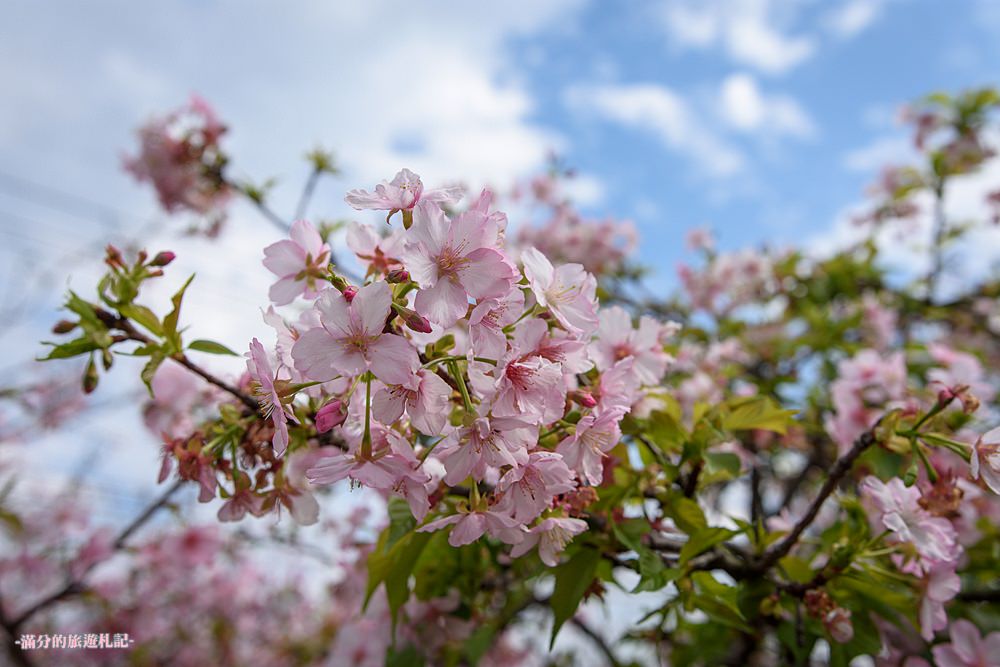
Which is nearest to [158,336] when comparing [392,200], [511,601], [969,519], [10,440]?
[392,200]

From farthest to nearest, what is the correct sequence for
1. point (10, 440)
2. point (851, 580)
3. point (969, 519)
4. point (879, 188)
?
point (10, 440)
point (879, 188)
point (969, 519)
point (851, 580)

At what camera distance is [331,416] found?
80cm

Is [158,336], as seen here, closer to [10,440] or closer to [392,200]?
[392,200]

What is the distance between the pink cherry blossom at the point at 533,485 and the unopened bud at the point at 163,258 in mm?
→ 691

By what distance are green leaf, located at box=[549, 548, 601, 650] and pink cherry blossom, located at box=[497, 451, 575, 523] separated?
283 millimetres

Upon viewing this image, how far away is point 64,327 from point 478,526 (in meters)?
0.76

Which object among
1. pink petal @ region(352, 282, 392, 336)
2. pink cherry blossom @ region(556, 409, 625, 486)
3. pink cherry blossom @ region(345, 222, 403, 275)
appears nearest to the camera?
pink petal @ region(352, 282, 392, 336)

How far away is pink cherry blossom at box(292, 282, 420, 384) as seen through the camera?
0.75 metres

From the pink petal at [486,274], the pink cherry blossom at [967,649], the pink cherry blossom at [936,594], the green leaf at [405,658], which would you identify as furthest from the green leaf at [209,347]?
the pink cherry blossom at [967,649]

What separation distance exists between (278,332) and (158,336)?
307 millimetres

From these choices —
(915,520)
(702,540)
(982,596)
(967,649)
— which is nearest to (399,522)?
(702,540)

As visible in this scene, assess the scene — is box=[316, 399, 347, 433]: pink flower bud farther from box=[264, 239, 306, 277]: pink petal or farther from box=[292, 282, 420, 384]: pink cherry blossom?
box=[264, 239, 306, 277]: pink petal

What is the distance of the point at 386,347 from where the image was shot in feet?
2.48

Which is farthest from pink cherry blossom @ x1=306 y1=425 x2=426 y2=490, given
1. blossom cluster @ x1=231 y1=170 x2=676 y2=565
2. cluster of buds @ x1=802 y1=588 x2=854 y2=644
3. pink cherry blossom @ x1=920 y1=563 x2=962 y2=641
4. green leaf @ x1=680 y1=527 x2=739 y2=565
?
pink cherry blossom @ x1=920 y1=563 x2=962 y2=641
